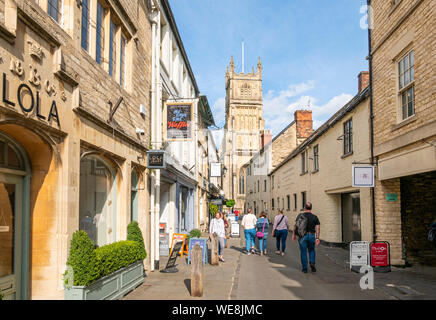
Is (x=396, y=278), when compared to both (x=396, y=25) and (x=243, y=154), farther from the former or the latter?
(x=243, y=154)

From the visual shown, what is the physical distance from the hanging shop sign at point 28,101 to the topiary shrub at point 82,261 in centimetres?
189

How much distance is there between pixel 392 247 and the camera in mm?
10875

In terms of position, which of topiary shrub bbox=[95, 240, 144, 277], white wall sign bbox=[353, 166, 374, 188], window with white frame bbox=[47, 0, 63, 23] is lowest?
topiary shrub bbox=[95, 240, 144, 277]

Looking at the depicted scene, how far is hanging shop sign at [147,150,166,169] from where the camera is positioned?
32.0 ft

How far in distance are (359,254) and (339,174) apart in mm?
6301

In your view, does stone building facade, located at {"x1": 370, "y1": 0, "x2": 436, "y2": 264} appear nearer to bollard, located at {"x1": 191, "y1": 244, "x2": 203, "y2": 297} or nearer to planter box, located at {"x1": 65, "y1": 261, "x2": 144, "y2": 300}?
bollard, located at {"x1": 191, "y1": 244, "x2": 203, "y2": 297}

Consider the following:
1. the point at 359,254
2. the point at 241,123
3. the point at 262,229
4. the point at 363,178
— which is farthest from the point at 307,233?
Answer: the point at 241,123

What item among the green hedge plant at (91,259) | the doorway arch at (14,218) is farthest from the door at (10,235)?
the green hedge plant at (91,259)

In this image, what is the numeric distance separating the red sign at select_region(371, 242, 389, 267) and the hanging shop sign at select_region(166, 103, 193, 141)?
6102 mm

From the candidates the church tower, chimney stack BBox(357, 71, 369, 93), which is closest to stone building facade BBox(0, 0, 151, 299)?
chimney stack BBox(357, 71, 369, 93)

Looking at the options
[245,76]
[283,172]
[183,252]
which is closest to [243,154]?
[245,76]

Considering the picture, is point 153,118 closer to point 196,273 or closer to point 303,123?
point 196,273

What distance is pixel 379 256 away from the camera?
10.1 m

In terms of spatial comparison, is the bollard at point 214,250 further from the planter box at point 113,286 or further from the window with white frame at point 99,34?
the window with white frame at point 99,34
